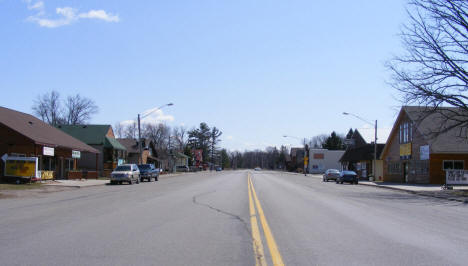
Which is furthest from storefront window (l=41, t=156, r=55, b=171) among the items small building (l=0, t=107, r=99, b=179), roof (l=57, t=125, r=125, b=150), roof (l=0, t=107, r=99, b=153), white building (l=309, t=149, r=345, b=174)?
white building (l=309, t=149, r=345, b=174)

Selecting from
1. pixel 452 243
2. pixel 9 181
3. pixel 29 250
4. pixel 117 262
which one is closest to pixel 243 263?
pixel 117 262

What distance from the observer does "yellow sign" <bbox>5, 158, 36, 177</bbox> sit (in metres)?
31.6

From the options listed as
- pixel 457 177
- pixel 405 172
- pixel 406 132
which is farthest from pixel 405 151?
pixel 457 177

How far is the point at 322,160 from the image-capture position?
10669 centimetres

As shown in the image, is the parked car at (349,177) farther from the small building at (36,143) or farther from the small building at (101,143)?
the small building at (101,143)

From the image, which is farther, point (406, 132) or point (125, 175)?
point (406, 132)

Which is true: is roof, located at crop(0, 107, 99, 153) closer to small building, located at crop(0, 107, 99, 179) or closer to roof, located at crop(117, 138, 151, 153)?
small building, located at crop(0, 107, 99, 179)

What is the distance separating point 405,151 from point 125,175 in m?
28.1

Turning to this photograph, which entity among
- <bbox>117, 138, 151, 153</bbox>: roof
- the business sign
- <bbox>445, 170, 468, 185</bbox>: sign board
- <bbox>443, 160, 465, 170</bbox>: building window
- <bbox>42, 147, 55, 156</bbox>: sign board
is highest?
<bbox>117, 138, 151, 153</bbox>: roof

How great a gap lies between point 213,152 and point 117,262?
15750 centimetres

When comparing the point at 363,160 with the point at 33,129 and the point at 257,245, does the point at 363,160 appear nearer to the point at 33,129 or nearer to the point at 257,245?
the point at 33,129

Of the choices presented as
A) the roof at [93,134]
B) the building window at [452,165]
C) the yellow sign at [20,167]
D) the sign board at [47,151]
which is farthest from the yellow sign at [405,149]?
the roof at [93,134]

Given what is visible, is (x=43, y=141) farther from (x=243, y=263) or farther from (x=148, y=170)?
(x=243, y=263)

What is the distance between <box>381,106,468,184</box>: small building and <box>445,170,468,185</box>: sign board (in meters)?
2.97
